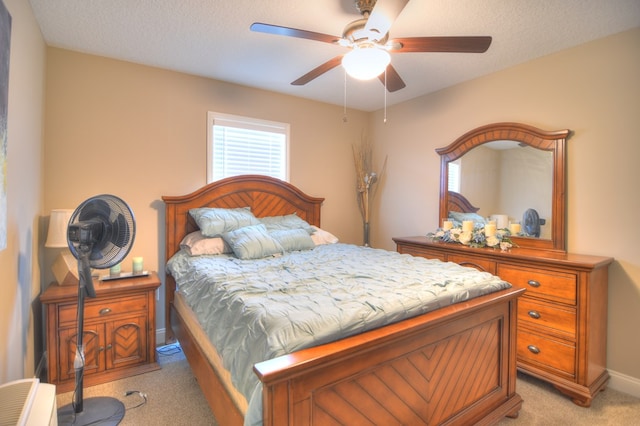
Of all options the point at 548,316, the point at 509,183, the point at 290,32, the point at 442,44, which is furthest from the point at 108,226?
the point at 509,183

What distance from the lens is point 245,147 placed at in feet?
11.7

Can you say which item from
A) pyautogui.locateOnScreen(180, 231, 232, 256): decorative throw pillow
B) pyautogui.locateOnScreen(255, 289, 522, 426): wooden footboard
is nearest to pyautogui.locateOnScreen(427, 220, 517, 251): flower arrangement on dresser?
pyautogui.locateOnScreen(255, 289, 522, 426): wooden footboard

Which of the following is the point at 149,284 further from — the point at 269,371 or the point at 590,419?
the point at 590,419

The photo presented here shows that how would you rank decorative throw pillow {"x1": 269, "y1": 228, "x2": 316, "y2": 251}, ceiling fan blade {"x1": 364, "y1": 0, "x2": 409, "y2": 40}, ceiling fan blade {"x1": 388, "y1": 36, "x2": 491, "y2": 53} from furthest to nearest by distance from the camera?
1. decorative throw pillow {"x1": 269, "y1": 228, "x2": 316, "y2": 251}
2. ceiling fan blade {"x1": 388, "y1": 36, "x2": 491, "y2": 53}
3. ceiling fan blade {"x1": 364, "y1": 0, "x2": 409, "y2": 40}

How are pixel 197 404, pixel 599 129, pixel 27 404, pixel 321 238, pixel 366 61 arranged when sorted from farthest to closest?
pixel 321 238 → pixel 599 129 → pixel 197 404 → pixel 366 61 → pixel 27 404

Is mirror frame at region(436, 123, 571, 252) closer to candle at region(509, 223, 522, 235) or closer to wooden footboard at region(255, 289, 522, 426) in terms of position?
candle at region(509, 223, 522, 235)

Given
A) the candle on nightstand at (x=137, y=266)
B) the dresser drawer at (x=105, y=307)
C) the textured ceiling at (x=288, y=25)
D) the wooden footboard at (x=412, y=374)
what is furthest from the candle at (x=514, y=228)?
the candle on nightstand at (x=137, y=266)

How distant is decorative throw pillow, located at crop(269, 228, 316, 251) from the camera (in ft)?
9.86

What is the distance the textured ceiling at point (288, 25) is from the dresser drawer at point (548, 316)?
2.00m

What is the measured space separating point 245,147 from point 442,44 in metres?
2.30

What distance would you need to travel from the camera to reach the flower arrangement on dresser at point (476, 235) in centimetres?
283

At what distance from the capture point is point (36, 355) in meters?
2.33

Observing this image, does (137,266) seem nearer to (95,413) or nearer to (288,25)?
(95,413)

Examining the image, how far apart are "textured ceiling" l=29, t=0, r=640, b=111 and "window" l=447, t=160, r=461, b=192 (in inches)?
35.5
